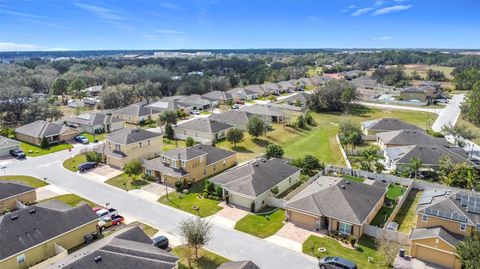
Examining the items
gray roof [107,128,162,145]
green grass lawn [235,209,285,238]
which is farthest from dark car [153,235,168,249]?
gray roof [107,128,162,145]

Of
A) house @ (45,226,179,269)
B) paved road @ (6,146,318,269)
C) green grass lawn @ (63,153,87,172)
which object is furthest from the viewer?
green grass lawn @ (63,153,87,172)

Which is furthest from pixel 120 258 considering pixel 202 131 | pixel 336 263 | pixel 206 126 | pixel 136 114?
pixel 136 114

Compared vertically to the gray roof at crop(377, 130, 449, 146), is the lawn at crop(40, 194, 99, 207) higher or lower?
lower

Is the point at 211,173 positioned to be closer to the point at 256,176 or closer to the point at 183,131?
the point at 256,176

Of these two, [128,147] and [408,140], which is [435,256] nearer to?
[408,140]

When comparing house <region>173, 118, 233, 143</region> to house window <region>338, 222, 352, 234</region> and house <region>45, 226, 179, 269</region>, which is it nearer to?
house window <region>338, 222, 352, 234</region>

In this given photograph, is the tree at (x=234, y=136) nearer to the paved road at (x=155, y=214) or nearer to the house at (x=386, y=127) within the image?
the paved road at (x=155, y=214)
